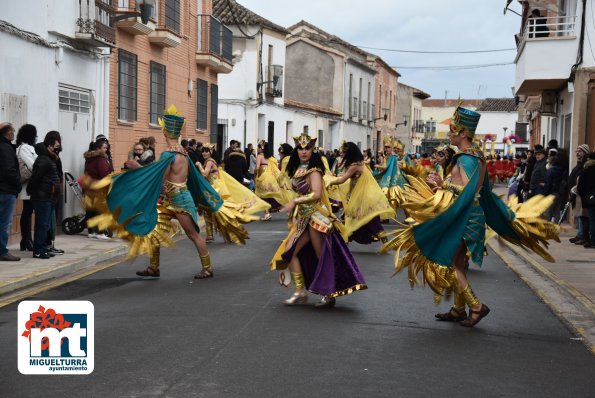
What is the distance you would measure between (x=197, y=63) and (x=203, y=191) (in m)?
17.8

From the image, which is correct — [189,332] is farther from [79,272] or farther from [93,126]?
[93,126]

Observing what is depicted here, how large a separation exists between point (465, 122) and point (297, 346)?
106 inches

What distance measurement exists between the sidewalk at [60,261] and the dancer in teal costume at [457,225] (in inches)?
186

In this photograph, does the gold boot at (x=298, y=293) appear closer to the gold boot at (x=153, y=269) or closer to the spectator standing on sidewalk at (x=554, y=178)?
the gold boot at (x=153, y=269)

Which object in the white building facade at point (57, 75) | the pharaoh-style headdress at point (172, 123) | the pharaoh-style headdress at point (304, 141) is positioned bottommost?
the pharaoh-style headdress at point (304, 141)

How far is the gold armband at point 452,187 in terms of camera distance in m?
8.33

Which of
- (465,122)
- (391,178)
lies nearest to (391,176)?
(391,178)

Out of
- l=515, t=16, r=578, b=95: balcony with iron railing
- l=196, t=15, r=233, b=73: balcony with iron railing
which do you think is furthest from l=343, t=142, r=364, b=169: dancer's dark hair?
l=196, t=15, r=233, b=73: balcony with iron railing

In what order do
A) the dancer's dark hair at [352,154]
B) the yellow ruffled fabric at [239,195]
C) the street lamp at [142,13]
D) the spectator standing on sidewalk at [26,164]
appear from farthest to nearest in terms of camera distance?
1. the street lamp at [142,13]
2. the spectator standing on sidewalk at [26,164]
3. the yellow ruffled fabric at [239,195]
4. the dancer's dark hair at [352,154]

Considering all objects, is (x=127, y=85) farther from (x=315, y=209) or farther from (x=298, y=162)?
(x=315, y=209)

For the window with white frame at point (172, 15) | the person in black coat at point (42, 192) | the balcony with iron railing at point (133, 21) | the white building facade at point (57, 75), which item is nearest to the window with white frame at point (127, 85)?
the balcony with iron railing at point (133, 21)

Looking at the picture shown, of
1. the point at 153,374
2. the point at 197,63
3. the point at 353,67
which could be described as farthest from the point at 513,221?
the point at 353,67

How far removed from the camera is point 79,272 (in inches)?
480

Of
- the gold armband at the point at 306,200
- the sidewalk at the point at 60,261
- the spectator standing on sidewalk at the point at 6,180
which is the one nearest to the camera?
the gold armband at the point at 306,200
